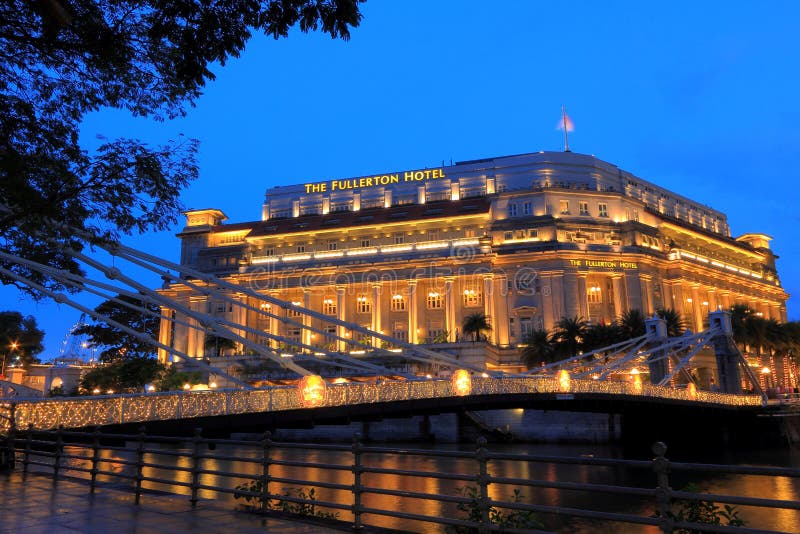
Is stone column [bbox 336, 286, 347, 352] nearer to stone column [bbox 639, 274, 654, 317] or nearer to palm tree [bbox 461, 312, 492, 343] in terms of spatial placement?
palm tree [bbox 461, 312, 492, 343]

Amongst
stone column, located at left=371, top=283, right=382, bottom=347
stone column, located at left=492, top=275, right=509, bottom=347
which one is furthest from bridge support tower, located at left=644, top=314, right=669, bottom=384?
stone column, located at left=371, top=283, right=382, bottom=347

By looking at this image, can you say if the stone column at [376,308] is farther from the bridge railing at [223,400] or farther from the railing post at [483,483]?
the railing post at [483,483]

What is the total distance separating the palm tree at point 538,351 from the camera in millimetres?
68625

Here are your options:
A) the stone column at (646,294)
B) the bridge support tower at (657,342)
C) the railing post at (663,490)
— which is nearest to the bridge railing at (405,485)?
the railing post at (663,490)

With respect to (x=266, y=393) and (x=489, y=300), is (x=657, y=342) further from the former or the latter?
(x=266, y=393)

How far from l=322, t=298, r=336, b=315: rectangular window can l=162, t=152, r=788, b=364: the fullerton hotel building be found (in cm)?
28

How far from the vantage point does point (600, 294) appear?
84.9m

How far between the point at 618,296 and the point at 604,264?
4572 mm

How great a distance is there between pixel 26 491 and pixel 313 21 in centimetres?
1209

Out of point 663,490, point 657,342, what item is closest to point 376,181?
point 657,342

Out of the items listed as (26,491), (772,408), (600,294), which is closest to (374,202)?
(600,294)

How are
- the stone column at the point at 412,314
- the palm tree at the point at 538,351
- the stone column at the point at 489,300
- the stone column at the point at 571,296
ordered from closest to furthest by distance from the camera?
the palm tree at the point at 538,351, the stone column at the point at 571,296, the stone column at the point at 489,300, the stone column at the point at 412,314

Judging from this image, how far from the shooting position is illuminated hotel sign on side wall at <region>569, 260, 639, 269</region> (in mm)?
82250

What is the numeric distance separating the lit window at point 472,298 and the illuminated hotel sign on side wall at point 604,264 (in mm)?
12801
